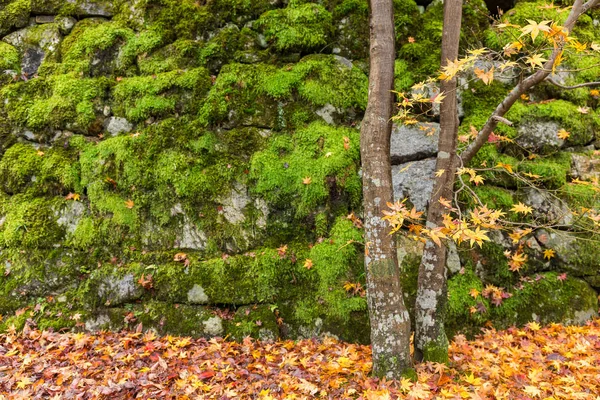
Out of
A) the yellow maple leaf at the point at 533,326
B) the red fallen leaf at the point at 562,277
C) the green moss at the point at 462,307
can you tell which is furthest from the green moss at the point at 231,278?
the red fallen leaf at the point at 562,277

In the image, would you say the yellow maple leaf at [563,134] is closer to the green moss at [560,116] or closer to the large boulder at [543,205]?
the green moss at [560,116]

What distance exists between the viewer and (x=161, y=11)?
6.62 metres

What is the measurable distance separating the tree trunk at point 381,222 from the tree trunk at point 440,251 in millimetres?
360

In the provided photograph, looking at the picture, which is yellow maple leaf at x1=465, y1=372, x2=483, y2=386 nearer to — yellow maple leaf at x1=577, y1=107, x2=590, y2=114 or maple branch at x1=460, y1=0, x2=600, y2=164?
maple branch at x1=460, y1=0, x2=600, y2=164

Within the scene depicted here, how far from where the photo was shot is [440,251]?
13.3 ft

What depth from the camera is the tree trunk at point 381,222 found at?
374cm

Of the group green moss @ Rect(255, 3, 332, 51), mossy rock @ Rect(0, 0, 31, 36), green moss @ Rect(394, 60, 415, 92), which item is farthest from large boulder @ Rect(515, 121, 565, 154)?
mossy rock @ Rect(0, 0, 31, 36)

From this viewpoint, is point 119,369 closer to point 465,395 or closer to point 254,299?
point 254,299

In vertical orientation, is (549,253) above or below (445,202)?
below

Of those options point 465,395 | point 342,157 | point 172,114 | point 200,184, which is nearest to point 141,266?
point 200,184

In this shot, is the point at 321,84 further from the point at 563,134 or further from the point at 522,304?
the point at 522,304

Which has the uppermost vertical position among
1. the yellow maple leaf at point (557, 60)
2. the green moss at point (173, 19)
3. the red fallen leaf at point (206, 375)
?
the green moss at point (173, 19)

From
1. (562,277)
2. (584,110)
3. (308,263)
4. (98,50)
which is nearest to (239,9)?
(98,50)

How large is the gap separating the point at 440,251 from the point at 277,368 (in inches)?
90.2
